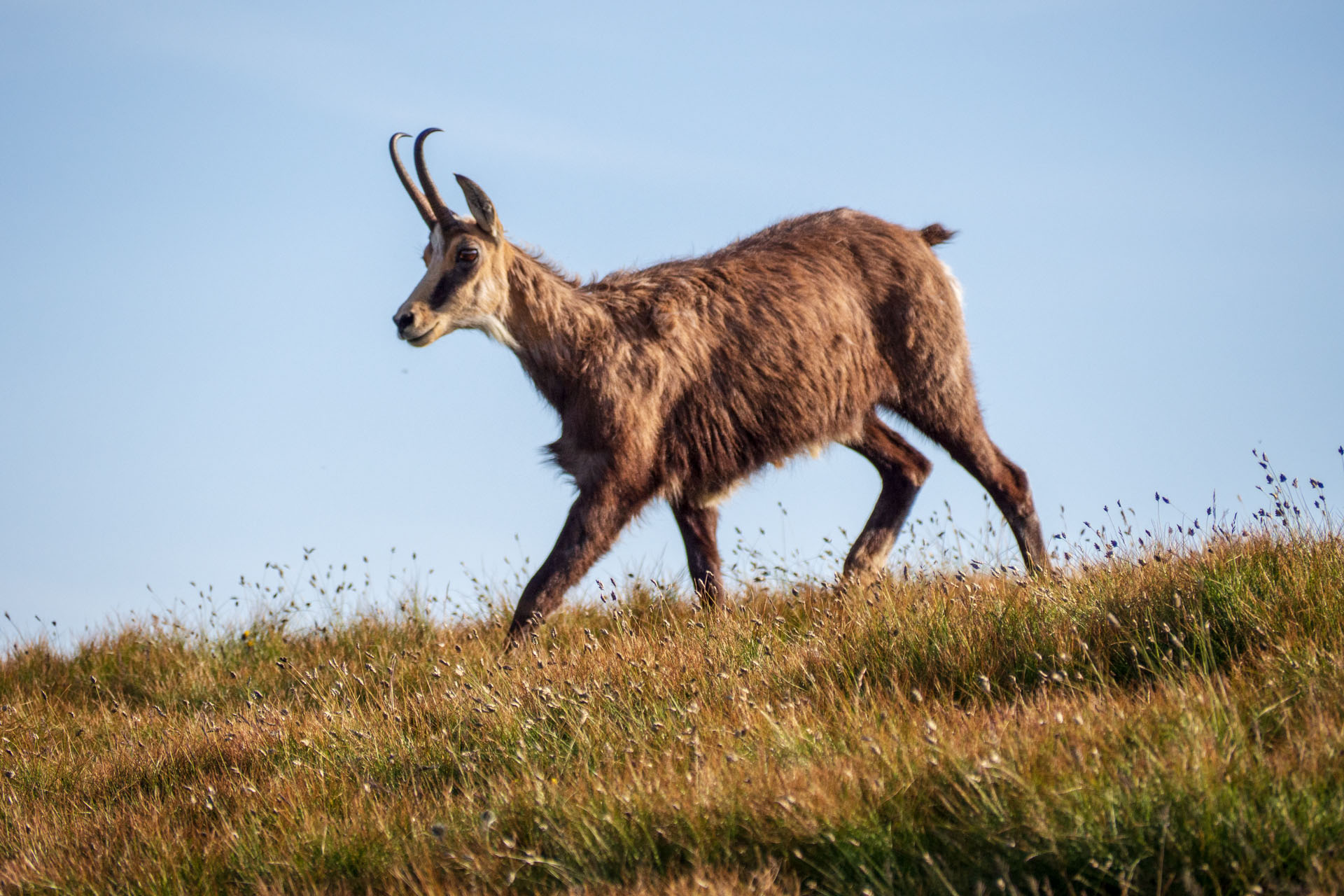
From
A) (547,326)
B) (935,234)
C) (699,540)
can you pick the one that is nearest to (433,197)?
(547,326)

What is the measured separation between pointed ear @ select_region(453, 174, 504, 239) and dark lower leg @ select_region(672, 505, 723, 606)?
6.87 feet

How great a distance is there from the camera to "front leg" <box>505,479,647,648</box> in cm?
622

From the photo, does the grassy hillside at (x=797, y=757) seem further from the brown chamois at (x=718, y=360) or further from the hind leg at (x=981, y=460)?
the hind leg at (x=981, y=460)

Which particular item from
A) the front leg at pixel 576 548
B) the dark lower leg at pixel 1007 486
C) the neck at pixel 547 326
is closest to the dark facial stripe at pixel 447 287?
the neck at pixel 547 326

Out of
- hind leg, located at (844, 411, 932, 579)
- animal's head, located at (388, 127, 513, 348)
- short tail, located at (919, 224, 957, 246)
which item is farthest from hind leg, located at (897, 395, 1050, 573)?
animal's head, located at (388, 127, 513, 348)

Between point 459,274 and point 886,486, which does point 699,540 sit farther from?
point 459,274

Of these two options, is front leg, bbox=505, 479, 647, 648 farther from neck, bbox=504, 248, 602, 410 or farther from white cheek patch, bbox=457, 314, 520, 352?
white cheek patch, bbox=457, 314, 520, 352

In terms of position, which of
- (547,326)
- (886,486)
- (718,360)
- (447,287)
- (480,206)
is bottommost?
(886,486)

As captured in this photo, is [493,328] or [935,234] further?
[935,234]

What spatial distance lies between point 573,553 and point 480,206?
2.05m

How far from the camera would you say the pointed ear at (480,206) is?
260 inches

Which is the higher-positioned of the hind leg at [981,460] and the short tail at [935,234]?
the short tail at [935,234]

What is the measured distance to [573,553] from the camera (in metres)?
6.28

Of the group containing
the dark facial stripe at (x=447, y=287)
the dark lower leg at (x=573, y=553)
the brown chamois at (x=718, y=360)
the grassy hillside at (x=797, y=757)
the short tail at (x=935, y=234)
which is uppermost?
the short tail at (x=935, y=234)
